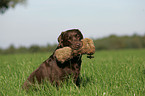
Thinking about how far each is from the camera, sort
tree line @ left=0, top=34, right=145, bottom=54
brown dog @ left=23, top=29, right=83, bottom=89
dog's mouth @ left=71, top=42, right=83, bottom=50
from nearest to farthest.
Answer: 1. dog's mouth @ left=71, top=42, right=83, bottom=50
2. brown dog @ left=23, top=29, right=83, bottom=89
3. tree line @ left=0, top=34, right=145, bottom=54

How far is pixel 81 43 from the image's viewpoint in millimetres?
3521

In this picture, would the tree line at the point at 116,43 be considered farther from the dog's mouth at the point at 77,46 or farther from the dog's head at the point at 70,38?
the dog's mouth at the point at 77,46

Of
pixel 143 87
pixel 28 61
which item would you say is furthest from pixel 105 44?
pixel 143 87

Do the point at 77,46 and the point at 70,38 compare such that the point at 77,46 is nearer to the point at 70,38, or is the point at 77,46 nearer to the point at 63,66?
the point at 70,38

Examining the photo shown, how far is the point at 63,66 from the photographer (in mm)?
3611

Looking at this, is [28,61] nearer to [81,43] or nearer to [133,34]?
[81,43]

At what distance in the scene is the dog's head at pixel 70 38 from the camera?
3659 millimetres

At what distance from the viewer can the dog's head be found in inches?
144

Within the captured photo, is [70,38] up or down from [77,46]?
up

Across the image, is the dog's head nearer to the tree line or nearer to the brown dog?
the brown dog

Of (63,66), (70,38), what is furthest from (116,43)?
(63,66)

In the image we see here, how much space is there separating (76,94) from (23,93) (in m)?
1.09

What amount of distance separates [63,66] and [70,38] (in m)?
0.58

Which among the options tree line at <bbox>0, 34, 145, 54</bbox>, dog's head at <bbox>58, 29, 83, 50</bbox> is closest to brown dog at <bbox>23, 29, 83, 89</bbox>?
dog's head at <bbox>58, 29, 83, 50</bbox>
